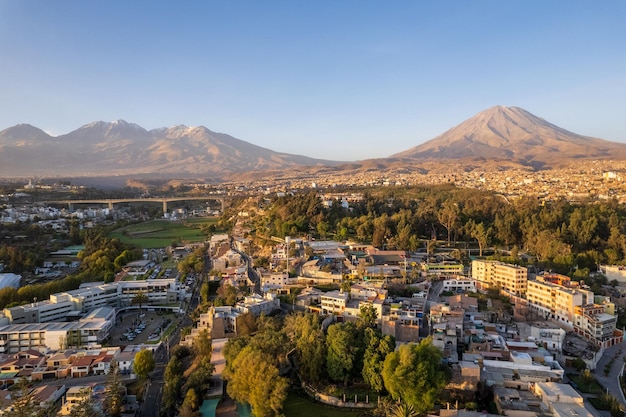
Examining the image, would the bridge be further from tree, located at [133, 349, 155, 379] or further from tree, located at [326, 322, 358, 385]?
tree, located at [326, 322, 358, 385]

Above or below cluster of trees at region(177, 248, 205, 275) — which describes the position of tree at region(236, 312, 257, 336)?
above

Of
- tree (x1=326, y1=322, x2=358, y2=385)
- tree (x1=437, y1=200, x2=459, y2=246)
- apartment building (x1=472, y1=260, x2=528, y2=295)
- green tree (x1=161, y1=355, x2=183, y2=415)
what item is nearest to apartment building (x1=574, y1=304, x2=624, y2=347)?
apartment building (x1=472, y1=260, x2=528, y2=295)

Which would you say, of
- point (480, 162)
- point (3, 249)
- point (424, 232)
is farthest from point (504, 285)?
point (480, 162)

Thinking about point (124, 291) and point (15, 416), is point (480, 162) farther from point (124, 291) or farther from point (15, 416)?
point (15, 416)

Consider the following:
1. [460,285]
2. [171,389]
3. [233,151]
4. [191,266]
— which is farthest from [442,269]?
[233,151]

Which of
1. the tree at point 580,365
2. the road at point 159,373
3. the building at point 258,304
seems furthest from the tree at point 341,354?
the tree at point 580,365
